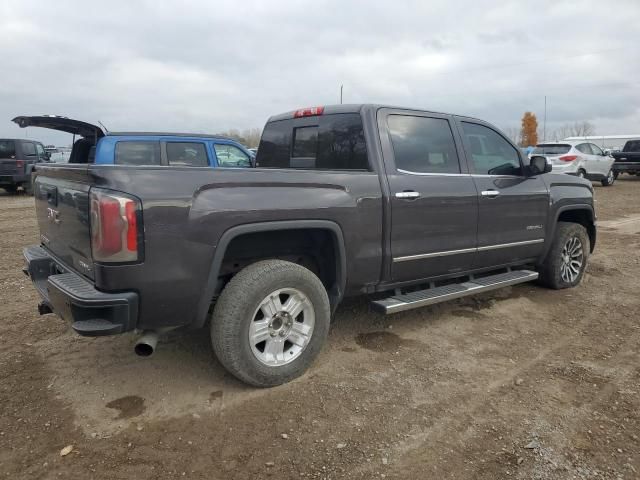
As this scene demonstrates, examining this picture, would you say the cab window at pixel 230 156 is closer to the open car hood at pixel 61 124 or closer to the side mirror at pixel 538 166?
the open car hood at pixel 61 124

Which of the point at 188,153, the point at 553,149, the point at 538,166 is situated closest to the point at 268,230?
the point at 538,166

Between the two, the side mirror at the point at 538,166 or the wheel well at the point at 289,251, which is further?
the side mirror at the point at 538,166

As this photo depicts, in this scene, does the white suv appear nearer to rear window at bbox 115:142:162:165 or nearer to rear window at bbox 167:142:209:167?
rear window at bbox 167:142:209:167

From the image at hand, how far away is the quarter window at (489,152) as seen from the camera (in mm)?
4527

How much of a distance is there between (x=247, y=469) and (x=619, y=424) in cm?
214

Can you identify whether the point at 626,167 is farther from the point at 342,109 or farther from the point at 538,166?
the point at 342,109

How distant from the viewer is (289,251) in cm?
355

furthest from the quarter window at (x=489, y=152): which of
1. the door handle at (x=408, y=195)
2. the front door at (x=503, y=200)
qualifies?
the door handle at (x=408, y=195)

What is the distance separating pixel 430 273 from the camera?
4.12 m

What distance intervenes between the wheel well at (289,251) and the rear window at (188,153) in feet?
17.7

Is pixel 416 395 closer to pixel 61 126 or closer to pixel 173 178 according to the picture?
pixel 173 178

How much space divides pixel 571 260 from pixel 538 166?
55.9 inches

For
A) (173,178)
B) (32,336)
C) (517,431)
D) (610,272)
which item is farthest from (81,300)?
(610,272)

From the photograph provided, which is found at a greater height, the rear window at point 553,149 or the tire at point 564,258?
the rear window at point 553,149
